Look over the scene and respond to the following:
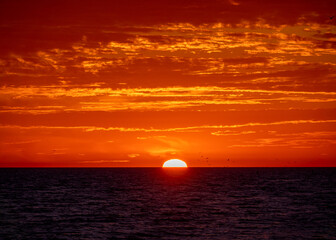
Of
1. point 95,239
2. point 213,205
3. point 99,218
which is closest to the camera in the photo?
point 95,239

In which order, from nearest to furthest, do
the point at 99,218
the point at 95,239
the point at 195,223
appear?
the point at 95,239, the point at 195,223, the point at 99,218

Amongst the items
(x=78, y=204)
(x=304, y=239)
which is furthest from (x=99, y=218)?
(x=304, y=239)

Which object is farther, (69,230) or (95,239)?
(69,230)

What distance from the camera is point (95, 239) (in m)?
47.3

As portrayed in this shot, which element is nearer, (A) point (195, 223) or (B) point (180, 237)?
(B) point (180, 237)

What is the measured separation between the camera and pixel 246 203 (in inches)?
3248

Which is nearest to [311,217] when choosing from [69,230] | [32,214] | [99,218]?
[99,218]

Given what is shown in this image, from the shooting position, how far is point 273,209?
7312cm

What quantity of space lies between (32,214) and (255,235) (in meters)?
31.7

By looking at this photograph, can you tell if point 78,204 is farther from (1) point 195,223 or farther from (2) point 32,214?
(1) point 195,223

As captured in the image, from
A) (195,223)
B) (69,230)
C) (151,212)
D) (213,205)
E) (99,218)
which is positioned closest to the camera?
(69,230)

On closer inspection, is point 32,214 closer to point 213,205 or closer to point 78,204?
point 78,204

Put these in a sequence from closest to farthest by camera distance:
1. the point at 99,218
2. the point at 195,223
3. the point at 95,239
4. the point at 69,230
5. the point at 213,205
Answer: the point at 95,239 < the point at 69,230 < the point at 195,223 < the point at 99,218 < the point at 213,205

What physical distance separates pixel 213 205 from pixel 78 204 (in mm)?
22162
